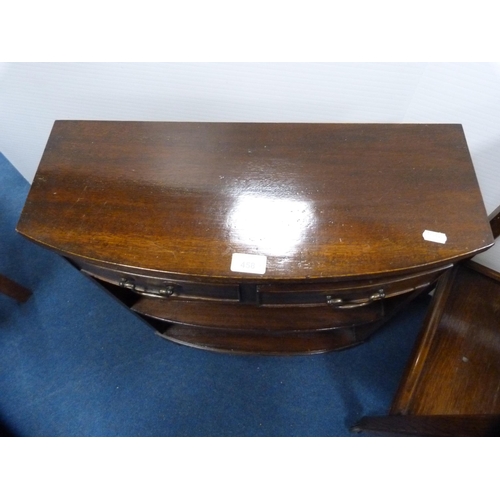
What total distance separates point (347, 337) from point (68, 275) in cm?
96

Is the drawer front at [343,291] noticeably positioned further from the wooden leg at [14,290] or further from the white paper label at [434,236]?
the wooden leg at [14,290]

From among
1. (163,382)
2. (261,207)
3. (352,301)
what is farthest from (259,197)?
(163,382)

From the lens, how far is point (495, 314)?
2.46 ft

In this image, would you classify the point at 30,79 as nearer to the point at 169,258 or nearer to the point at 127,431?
the point at 169,258

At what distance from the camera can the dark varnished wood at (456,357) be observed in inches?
26.9

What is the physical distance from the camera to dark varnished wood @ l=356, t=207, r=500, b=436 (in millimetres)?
684

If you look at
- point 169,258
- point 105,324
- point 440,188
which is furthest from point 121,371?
point 440,188

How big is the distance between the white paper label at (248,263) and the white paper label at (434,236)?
240 mm

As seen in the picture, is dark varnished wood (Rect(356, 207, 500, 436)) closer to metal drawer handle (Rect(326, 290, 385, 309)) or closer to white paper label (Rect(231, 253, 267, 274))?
metal drawer handle (Rect(326, 290, 385, 309))

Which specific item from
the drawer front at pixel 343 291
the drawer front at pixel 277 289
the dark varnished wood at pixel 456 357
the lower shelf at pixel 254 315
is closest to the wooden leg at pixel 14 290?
the lower shelf at pixel 254 315

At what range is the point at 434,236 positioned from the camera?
516 millimetres

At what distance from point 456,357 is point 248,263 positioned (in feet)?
1.71

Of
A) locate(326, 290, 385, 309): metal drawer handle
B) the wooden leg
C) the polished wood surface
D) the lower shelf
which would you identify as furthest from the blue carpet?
the polished wood surface

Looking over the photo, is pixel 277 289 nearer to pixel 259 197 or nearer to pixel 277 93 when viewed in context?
pixel 259 197
